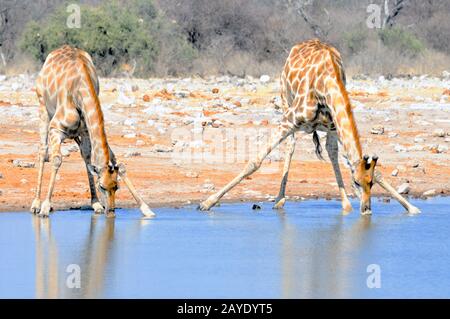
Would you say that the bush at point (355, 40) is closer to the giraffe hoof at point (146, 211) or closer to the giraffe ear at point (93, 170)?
the giraffe hoof at point (146, 211)

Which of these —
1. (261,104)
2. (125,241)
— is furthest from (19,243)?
(261,104)

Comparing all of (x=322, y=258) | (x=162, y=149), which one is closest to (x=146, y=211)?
(x=322, y=258)

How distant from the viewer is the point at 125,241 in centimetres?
1041

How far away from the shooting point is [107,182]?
1121 centimetres

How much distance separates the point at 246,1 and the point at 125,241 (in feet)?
114

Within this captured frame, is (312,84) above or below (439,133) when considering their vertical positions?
above

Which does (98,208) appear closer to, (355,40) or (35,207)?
(35,207)

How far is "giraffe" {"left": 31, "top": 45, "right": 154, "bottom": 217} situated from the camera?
11.3 metres

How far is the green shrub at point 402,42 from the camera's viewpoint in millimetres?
38309

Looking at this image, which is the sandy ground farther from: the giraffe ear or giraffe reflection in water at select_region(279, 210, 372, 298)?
giraffe reflection in water at select_region(279, 210, 372, 298)

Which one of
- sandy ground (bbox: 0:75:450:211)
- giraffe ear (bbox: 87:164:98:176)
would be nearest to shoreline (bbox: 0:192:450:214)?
sandy ground (bbox: 0:75:450:211)

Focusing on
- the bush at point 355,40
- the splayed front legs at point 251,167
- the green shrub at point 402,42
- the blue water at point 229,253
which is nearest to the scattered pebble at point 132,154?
the blue water at point 229,253

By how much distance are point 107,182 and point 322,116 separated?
2.69 metres
